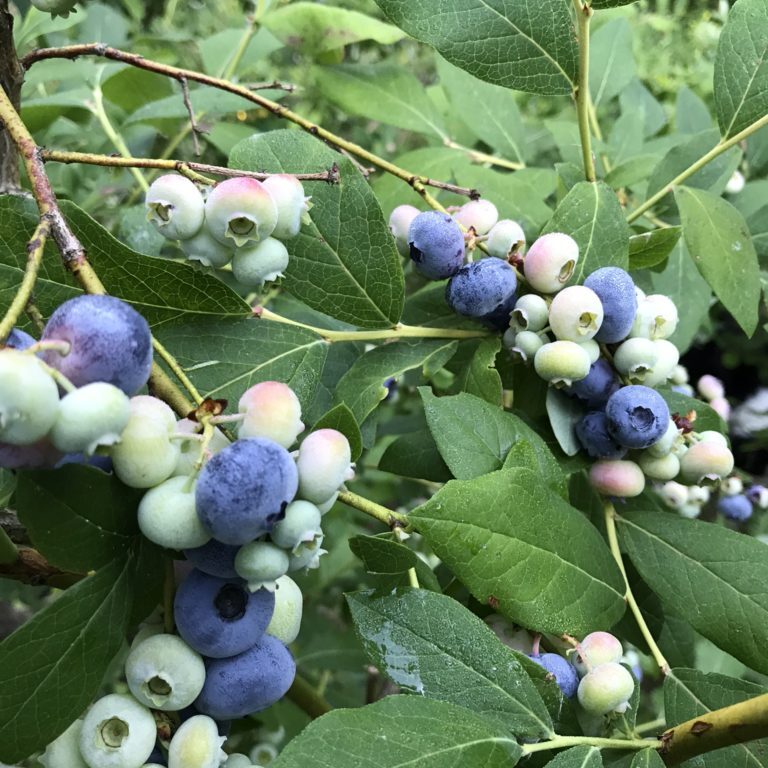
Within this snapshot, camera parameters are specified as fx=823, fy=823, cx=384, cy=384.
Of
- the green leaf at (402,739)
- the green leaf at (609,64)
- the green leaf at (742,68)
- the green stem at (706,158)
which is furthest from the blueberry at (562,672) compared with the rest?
the green leaf at (609,64)

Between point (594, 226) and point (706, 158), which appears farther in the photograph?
point (706, 158)

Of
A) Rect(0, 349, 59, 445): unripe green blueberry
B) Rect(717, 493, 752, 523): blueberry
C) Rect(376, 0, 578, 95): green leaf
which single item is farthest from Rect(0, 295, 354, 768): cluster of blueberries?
Rect(717, 493, 752, 523): blueberry

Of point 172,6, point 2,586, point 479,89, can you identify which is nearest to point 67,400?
point 2,586

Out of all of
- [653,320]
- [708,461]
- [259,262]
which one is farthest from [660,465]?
[259,262]

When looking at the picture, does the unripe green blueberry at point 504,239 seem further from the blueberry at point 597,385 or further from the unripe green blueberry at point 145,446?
the unripe green blueberry at point 145,446

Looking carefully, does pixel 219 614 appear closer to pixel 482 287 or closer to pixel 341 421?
pixel 341 421

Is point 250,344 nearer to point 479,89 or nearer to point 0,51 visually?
point 0,51
